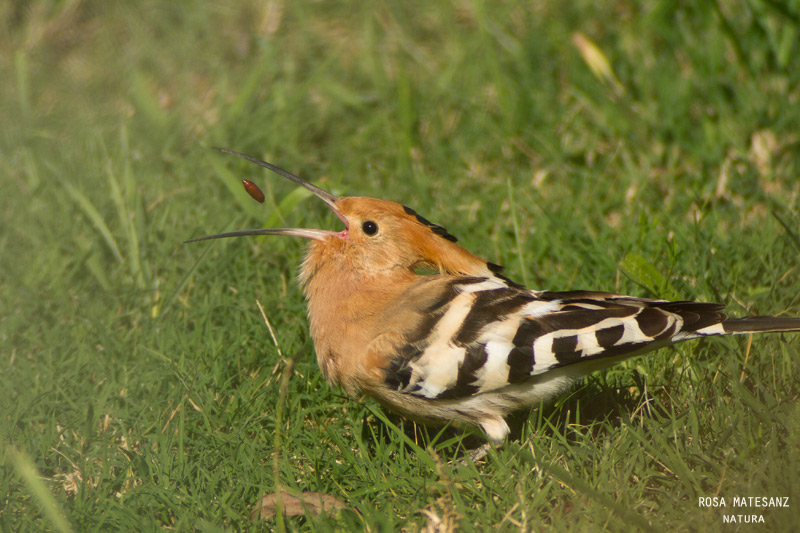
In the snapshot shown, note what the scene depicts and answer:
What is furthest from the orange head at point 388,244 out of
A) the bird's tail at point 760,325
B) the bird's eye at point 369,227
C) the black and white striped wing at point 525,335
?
the bird's tail at point 760,325

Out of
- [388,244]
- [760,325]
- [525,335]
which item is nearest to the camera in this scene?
[760,325]

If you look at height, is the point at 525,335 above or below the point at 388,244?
below

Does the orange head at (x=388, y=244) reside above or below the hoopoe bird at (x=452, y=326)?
above

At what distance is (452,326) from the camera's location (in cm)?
277

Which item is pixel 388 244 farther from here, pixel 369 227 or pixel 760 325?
pixel 760 325

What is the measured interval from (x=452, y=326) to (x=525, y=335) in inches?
9.4

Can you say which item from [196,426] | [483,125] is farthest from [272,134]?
[196,426]

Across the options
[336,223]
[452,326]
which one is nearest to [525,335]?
[452,326]

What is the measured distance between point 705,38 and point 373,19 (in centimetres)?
201

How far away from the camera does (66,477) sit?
9.19 feet

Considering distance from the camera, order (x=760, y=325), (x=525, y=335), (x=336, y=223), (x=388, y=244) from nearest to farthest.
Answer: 1. (x=760, y=325)
2. (x=525, y=335)
3. (x=388, y=244)
4. (x=336, y=223)

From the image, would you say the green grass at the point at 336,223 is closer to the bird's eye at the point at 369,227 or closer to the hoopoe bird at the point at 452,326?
the hoopoe bird at the point at 452,326

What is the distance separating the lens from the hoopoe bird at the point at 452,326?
2.62m

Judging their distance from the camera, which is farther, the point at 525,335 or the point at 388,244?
the point at 388,244
